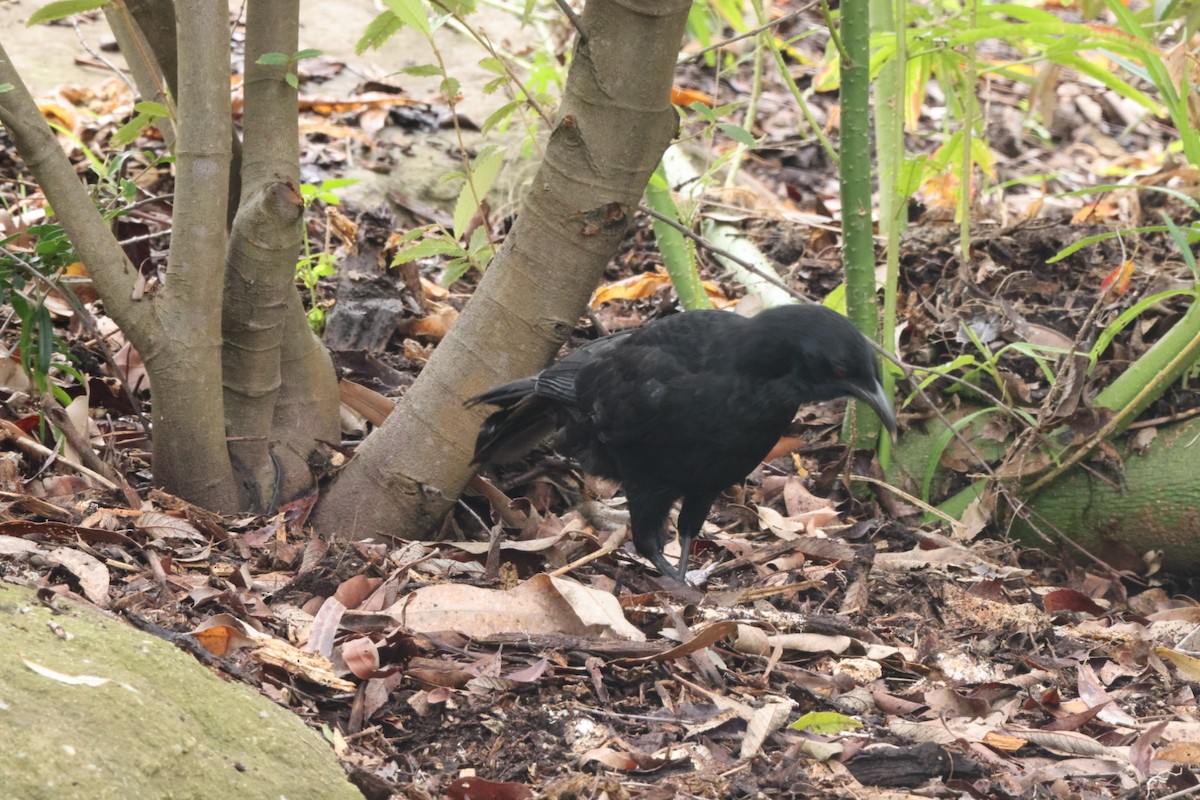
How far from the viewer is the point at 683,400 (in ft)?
11.6

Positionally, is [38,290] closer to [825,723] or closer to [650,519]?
[650,519]

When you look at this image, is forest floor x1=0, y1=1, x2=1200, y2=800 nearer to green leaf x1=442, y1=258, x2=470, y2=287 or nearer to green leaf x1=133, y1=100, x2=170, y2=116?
green leaf x1=442, y1=258, x2=470, y2=287

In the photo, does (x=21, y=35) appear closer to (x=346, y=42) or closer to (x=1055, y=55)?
(x=346, y=42)

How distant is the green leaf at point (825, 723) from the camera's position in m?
2.50

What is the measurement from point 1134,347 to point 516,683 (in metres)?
2.61

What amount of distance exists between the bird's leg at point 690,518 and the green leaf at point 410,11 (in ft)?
4.95

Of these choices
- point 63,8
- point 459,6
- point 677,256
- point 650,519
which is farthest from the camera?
point 677,256

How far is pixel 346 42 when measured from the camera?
7.05 meters

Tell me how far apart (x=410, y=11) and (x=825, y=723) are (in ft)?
6.66

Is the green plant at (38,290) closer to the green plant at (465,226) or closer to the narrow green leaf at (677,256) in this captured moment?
the green plant at (465,226)

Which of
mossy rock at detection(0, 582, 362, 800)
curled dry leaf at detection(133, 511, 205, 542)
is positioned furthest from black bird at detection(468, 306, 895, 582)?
mossy rock at detection(0, 582, 362, 800)

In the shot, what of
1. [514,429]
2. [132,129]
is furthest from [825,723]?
[132,129]

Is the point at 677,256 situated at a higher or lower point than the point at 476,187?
lower

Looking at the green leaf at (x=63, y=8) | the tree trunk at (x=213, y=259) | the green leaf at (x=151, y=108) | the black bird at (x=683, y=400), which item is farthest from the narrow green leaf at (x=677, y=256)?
the green leaf at (x=63, y=8)
